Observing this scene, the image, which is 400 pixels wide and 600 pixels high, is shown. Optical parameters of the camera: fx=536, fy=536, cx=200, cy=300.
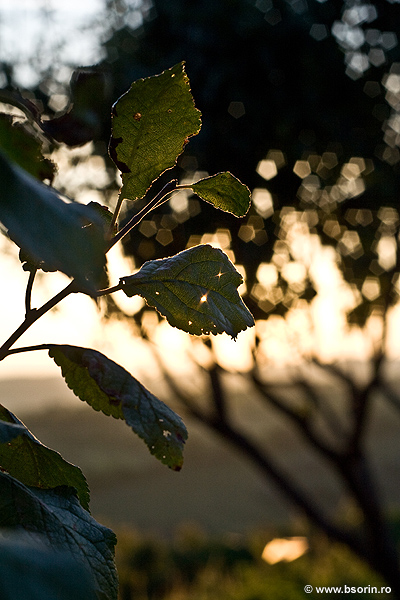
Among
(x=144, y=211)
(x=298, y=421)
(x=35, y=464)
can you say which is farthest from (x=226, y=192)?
(x=298, y=421)

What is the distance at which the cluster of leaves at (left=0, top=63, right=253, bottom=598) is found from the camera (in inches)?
18.0

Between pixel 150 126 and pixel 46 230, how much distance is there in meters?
0.24

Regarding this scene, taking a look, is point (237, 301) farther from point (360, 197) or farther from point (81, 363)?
point (360, 197)

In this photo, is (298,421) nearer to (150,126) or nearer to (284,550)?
(284,550)

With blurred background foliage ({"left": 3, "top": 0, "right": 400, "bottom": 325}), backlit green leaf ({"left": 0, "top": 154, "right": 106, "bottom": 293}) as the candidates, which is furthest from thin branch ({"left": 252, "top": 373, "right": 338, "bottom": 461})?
backlit green leaf ({"left": 0, "top": 154, "right": 106, "bottom": 293})

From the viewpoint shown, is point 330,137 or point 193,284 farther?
point 330,137

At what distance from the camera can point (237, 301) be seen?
54cm

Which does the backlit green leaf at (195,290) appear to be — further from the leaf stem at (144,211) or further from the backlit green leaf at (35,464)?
the backlit green leaf at (35,464)

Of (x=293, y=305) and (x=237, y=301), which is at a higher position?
(x=237, y=301)

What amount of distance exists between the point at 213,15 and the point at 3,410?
2.50m

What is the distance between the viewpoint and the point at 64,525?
0.47 metres

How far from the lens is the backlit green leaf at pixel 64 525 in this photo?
438mm

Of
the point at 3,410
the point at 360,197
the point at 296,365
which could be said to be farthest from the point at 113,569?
the point at 296,365

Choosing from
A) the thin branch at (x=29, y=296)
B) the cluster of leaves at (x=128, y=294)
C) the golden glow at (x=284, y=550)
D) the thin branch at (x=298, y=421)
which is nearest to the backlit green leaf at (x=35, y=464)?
the cluster of leaves at (x=128, y=294)
